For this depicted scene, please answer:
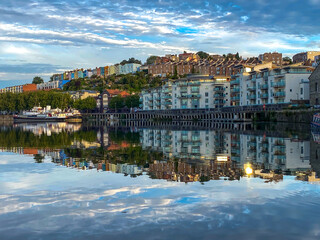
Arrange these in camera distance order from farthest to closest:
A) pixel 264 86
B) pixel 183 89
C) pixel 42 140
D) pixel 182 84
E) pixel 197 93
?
1. pixel 183 89
2. pixel 182 84
3. pixel 197 93
4. pixel 264 86
5. pixel 42 140

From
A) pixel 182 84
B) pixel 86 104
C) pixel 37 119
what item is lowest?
pixel 37 119

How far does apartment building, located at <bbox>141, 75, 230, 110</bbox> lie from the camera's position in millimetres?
120625

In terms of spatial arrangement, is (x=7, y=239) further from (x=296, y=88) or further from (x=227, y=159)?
(x=296, y=88)

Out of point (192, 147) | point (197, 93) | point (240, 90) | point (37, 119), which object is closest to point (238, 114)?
point (240, 90)

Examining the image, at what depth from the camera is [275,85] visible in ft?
291

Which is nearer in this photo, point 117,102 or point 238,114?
point 238,114

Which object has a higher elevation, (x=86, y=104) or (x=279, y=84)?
(x=279, y=84)

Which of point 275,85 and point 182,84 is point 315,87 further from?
point 182,84

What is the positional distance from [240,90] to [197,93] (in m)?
19.7

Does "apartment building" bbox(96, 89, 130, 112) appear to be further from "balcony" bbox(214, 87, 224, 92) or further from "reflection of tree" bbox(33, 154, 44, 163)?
"reflection of tree" bbox(33, 154, 44, 163)

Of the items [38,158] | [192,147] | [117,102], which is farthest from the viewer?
[117,102]

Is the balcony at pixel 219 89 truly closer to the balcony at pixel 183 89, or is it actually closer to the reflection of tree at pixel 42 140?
the balcony at pixel 183 89

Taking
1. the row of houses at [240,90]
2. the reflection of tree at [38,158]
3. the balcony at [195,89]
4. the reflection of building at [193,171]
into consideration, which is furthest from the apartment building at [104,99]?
the reflection of building at [193,171]

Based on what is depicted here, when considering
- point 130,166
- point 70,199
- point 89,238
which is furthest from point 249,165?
point 89,238
